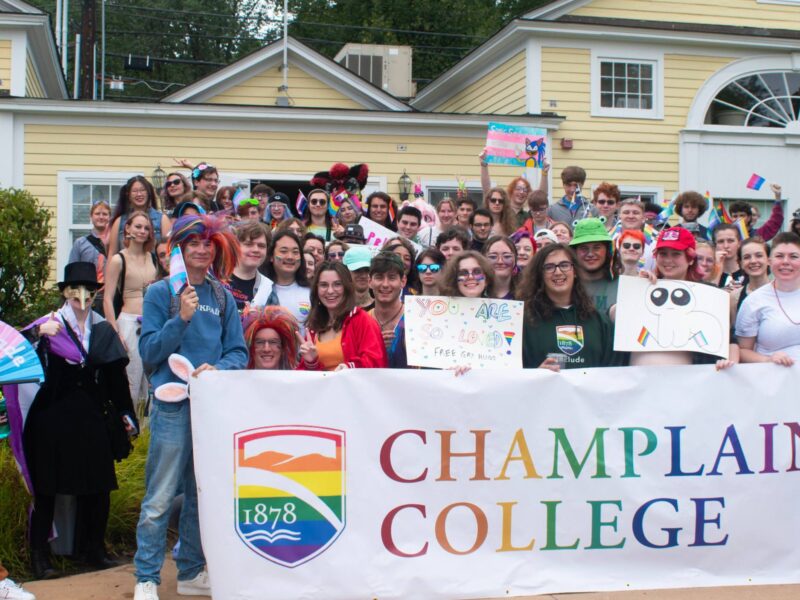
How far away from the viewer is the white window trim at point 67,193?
49.8 feet

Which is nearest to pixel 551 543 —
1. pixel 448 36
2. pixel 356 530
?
pixel 356 530

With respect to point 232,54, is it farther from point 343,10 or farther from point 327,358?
point 327,358

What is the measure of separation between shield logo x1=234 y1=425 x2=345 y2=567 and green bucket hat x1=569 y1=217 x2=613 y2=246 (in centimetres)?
220

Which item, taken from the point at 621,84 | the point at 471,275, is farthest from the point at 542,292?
the point at 621,84

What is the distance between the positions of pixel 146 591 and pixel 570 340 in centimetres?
266

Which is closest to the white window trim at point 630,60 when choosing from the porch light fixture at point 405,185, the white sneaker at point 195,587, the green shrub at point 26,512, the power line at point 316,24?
the porch light fixture at point 405,185

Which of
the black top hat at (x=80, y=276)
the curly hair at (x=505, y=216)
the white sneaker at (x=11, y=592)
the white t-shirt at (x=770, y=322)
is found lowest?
the white sneaker at (x=11, y=592)

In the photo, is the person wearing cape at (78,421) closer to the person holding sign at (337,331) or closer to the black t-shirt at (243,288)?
the black t-shirt at (243,288)

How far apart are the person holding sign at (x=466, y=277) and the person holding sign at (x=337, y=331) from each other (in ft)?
1.66

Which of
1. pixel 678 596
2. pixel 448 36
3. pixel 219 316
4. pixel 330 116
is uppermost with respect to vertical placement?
pixel 448 36

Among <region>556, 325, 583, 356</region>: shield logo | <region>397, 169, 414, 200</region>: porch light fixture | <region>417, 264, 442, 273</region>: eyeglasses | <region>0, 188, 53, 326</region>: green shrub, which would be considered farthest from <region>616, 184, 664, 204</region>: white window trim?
<region>556, 325, 583, 356</region>: shield logo

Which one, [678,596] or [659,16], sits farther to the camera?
[659,16]

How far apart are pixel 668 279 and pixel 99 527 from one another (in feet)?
12.1

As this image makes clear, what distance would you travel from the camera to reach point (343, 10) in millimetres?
41812
